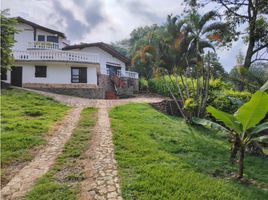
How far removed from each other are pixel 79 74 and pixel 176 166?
1925cm

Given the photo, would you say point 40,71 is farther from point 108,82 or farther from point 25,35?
point 25,35

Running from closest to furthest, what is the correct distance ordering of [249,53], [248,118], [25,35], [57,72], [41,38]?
[248,118] → [249,53] → [57,72] → [25,35] → [41,38]

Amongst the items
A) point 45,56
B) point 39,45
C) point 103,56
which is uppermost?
point 39,45

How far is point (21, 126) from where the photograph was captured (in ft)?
35.3

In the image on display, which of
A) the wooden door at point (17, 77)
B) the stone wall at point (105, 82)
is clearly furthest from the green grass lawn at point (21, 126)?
the stone wall at point (105, 82)

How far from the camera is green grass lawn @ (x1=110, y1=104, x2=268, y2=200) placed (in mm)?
5602

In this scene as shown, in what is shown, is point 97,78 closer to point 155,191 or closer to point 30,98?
point 30,98

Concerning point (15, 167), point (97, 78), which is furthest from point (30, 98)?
point (15, 167)

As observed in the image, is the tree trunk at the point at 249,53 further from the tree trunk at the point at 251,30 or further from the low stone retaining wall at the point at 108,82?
the low stone retaining wall at the point at 108,82

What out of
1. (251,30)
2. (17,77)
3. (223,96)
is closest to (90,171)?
(223,96)

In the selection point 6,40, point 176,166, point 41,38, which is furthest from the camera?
point 41,38

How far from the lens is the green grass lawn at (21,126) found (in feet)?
25.9

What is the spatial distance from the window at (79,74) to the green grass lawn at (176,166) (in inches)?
537

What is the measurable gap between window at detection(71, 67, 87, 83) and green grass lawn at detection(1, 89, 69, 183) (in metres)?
6.82
